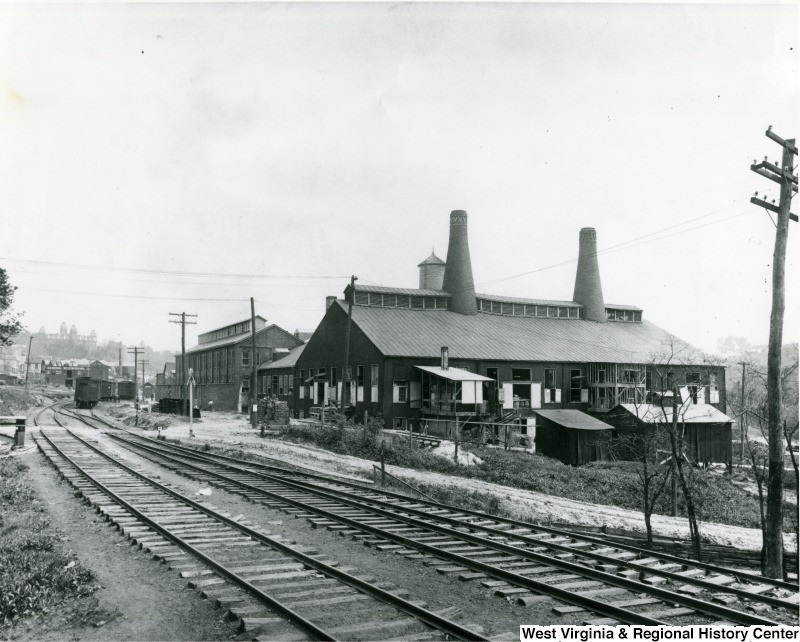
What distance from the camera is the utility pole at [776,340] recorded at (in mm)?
11219

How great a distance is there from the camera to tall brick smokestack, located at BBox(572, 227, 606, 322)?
48.5 m

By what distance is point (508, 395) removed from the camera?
36.9 m

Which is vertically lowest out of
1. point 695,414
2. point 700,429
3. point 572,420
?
point 700,429

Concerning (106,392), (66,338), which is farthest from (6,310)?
(66,338)

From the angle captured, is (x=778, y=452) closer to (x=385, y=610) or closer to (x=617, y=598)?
(x=617, y=598)

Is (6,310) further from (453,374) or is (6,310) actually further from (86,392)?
(86,392)

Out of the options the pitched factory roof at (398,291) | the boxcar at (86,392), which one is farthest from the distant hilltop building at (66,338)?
the pitched factory roof at (398,291)

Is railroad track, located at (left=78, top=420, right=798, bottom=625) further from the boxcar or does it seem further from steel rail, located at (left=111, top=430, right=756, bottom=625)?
the boxcar

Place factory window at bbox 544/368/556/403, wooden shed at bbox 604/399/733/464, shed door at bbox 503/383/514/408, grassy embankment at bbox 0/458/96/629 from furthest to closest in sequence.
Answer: factory window at bbox 544/368/556/403 < shed door at bbox 503/383/514/408 < wooden shed at bbox 604/399/733/464 < grassy embankment at bbox 0/458/96/629

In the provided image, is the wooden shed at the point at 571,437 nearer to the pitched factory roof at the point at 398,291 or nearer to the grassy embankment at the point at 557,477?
the grassy embankment at the point at 557,477

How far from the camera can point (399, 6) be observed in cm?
960

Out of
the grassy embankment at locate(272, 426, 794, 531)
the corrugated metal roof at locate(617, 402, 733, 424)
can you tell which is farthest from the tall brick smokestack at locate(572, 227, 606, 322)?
the grassy embankment at locate(272, 426, 794, 531)

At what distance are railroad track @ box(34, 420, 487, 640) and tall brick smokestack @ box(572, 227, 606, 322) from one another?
4024 cm

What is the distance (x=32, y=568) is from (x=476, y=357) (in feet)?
98.3
